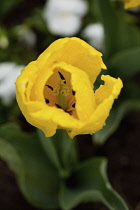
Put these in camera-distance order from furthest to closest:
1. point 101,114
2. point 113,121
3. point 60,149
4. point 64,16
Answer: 1. point 64,16
2. point 113,121
3. point 60,149
4. point 101,114

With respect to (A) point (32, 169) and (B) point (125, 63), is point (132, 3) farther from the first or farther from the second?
(A) point (32, 169)

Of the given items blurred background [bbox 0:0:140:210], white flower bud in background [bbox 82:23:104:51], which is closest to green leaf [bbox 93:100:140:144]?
blurred background [bbox 0:0:140:210]

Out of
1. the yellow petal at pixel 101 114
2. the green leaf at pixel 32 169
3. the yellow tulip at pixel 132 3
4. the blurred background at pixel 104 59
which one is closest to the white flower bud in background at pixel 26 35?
the blurred background at pixel 104 59

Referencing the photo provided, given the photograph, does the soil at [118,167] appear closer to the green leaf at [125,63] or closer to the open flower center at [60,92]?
the green leaf at [125,63]

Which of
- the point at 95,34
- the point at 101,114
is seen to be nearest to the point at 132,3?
the point at 101,114

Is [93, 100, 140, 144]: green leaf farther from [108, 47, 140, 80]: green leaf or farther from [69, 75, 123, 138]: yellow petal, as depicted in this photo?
[69, 75, 123, 138]: yellow petal
